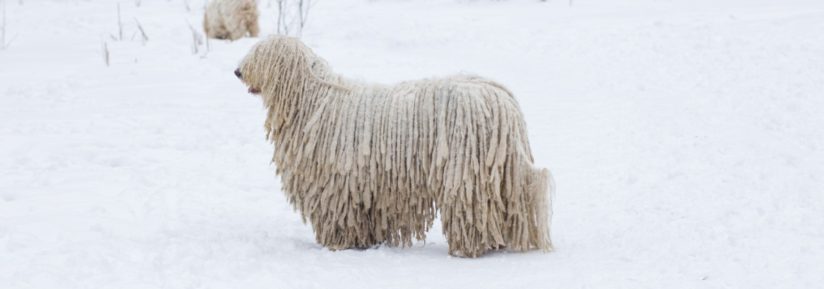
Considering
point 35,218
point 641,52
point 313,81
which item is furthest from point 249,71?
point 641,52

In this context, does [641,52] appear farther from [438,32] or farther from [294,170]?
[294,170]

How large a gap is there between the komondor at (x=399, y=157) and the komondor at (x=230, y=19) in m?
8.58

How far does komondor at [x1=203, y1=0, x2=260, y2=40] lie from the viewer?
14.5 meters

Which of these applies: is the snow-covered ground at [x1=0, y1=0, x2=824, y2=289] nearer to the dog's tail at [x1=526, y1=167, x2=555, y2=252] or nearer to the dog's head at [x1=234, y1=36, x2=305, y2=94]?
A: the dog's tail at [x1=526, y1=167, x2=555, y2=252]

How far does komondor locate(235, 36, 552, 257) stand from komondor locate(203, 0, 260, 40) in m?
8.58

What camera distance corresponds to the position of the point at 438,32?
15289 millimetres

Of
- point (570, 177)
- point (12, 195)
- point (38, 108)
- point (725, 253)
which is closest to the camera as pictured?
point (725, 253)

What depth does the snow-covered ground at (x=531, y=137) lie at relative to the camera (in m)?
5.18

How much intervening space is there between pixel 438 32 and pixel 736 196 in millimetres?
8779

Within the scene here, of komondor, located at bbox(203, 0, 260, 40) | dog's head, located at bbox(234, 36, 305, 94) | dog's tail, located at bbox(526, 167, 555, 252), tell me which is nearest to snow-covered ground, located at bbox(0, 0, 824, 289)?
dog's tail, located at bbox(526, 167, 555, 252)

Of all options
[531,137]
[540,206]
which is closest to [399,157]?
[540,206]

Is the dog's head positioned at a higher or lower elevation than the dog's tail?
higher

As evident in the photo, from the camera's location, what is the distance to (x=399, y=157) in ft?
18.6

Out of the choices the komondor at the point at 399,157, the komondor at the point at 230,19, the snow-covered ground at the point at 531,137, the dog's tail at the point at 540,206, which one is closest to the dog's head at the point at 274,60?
the komondor at the point at 399,157
